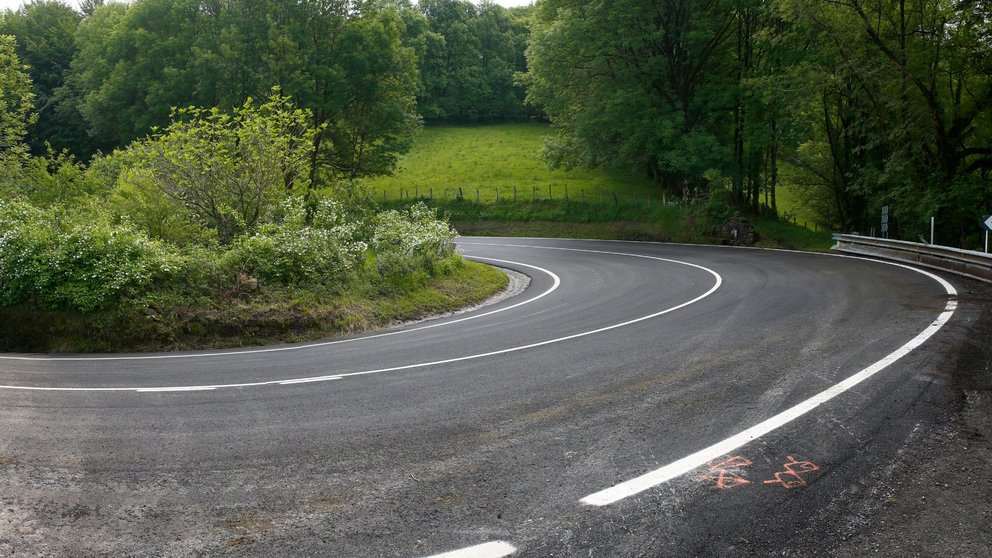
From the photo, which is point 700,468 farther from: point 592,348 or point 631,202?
point 631,202

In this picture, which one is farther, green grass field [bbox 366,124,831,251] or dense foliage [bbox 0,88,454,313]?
green grass field [bbox 366,124,831,251]

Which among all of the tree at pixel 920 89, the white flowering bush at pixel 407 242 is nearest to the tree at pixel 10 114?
the white flowering bush at pixel 407 242

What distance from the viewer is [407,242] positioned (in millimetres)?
17656

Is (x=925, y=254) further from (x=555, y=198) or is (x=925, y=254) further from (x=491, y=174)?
(x=491, y=174)

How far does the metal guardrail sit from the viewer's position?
51.0 feet

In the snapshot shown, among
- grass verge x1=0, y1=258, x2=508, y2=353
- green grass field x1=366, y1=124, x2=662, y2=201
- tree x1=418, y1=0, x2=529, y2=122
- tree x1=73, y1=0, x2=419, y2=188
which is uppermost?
tree x1=418, y1=0, x2=529, y2=122

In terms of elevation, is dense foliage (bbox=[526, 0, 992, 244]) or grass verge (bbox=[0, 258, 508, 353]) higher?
dense foliage (bbox=[526, 0, 992, 244])

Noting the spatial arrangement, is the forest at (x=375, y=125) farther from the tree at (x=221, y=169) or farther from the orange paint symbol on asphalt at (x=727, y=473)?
the orange paint symbol on asphalt at (x=727, y=473)

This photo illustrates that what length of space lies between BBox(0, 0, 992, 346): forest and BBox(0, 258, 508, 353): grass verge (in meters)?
0.48

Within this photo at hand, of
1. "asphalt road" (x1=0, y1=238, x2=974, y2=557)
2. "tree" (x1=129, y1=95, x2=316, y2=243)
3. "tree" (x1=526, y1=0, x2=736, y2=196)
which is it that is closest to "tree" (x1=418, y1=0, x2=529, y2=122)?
"tree" (x1=526, y1=0, x2=736, y2=196)

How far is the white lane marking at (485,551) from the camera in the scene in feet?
12.8

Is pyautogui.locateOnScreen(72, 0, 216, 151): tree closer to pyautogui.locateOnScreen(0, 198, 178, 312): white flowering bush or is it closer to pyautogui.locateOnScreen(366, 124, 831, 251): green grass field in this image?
pyautogui.locateOnScreen(366, 124, 831, 251): green grass field

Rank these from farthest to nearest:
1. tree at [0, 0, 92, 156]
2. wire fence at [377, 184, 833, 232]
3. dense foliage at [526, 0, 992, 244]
→ tree at [0, 0, 92, 156] < wire fence at [377, 184, 833, 232] < dense foliage at [526, 0, 992, 244]

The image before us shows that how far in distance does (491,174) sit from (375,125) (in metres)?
12.8
